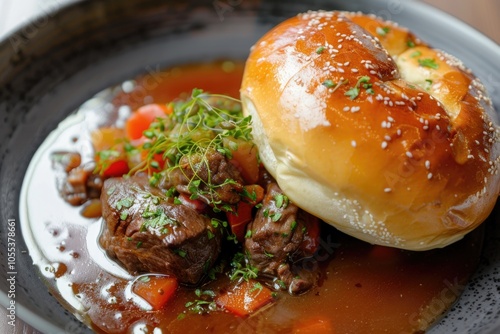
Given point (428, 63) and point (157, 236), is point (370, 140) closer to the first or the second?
point (428, 63)

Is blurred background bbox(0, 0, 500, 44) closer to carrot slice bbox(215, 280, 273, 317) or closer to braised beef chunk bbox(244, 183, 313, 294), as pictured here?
braised beef chunk bbox(244, 183, 313, 294)

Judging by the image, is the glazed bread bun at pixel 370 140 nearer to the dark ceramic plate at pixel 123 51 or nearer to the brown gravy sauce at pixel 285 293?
the brown gravy sauce at pixel 285 293

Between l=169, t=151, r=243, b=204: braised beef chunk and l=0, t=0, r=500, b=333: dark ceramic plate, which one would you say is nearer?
l=169, t=151, r=243, b=204: braised beef chunk

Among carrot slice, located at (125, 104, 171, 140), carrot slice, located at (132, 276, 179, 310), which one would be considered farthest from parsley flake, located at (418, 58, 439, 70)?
carrot slice, located at (132, 276, 179, 310)

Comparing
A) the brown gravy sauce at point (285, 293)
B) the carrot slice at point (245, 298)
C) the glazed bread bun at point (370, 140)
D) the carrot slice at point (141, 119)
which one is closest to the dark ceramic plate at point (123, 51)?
the brown gravy sauce at point (285, 293)

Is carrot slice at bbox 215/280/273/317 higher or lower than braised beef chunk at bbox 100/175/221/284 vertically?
lower

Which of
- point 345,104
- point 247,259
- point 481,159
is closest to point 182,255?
point 247,259
